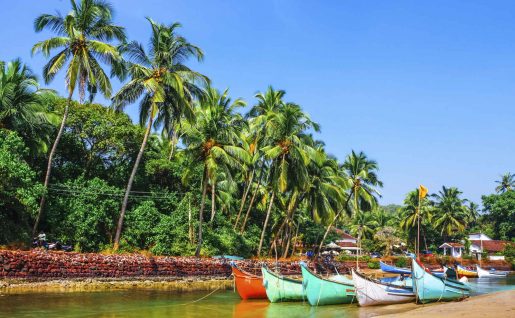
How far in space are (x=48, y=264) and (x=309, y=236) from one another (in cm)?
3582

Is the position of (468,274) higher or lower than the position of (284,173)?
lower

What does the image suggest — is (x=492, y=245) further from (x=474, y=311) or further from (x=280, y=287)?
(x=474, y=311)

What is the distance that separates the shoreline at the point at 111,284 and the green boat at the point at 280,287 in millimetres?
4681

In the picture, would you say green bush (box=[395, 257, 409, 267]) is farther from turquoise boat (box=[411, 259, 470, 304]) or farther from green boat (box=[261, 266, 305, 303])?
green boat (box=[261, 266, 305, 303])

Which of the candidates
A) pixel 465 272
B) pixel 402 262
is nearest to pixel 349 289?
pixel 402 262

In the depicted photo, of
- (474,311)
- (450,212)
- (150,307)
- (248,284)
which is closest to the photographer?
(474,311)

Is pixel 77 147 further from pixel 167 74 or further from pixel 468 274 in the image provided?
pixel 468 274

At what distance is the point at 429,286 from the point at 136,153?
22113 millimetres

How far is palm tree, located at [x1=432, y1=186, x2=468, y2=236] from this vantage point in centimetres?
6669

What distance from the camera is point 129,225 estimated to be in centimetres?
3114

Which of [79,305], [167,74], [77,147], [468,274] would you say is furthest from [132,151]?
[468,274]

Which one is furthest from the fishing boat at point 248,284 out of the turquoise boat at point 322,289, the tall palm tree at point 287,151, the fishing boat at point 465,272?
the fishing boat at point 465,272

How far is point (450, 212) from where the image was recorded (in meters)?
66.8

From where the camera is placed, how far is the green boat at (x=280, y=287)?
2127 cm
